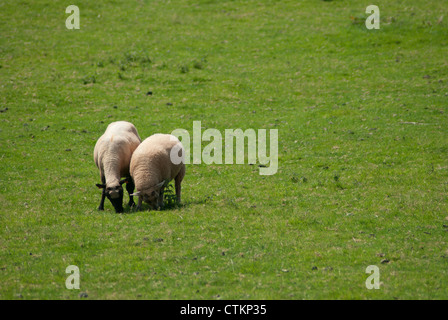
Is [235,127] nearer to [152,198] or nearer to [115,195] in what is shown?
[152,198]

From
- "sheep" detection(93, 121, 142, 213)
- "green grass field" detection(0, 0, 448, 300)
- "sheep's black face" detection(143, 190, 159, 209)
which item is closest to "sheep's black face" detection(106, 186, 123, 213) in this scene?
"sheep" detection(93, 121, 142, 213)

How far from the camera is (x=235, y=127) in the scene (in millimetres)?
22250

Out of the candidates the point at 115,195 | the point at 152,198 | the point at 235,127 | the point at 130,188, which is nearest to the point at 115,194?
the point at 115,195

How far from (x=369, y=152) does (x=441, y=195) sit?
176 inches

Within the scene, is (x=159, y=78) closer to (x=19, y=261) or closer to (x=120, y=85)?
(x=120, y=85)

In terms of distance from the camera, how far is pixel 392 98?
937 inches

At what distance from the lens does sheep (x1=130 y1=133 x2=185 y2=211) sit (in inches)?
544

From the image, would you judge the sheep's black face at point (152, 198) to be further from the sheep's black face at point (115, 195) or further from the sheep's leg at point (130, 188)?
the sheep's leg at point (130, 188)

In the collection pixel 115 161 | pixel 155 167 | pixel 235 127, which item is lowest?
pixel 155 167

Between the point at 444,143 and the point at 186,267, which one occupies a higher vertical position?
the point at 444,143

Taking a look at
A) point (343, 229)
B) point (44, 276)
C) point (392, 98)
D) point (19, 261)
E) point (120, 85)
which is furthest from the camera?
point (120, 85)

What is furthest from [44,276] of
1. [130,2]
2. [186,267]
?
[130,2]

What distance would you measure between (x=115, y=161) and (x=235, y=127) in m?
8.80

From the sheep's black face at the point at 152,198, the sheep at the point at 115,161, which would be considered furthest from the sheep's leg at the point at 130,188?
the sheep's black face at the point at 152,198
